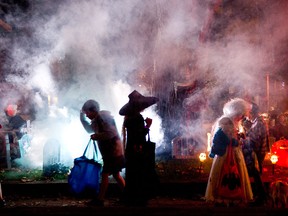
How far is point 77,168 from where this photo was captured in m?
5.65

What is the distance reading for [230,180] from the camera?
545cm

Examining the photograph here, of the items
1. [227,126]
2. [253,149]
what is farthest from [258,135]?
[227,126]

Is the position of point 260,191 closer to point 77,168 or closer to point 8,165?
point 77,168

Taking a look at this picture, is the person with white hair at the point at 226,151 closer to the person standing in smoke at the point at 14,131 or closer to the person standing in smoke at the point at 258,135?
the person standing in smoke at the point at 258,135

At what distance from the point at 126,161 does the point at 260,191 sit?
7.84 feet

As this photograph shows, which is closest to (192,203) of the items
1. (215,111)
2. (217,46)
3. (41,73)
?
(217,46)

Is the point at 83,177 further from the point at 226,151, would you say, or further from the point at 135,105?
the point at 226,151

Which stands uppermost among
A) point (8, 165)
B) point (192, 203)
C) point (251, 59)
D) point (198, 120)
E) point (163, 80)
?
point (251, 59)

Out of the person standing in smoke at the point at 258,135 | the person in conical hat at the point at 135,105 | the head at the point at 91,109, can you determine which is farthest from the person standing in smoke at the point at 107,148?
the person standing in smoke at the point at 258,135

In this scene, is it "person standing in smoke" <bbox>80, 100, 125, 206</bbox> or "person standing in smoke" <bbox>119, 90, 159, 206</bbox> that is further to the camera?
"person standing in smoke" <bbox>80, 100, 125, 206</bbox>

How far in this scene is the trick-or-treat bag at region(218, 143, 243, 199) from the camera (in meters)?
5.45

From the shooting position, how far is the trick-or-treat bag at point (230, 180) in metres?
5.45

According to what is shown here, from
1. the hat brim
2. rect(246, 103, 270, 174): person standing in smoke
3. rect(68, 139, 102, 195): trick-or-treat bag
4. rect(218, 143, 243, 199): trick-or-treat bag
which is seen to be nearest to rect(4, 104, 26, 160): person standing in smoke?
rect(68, 139, 102, 195): trick-or-treat bag

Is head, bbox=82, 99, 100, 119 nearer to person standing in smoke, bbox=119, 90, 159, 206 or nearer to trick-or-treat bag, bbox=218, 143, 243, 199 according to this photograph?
person standing in smoke, bbox=119, 90, 159, 206
